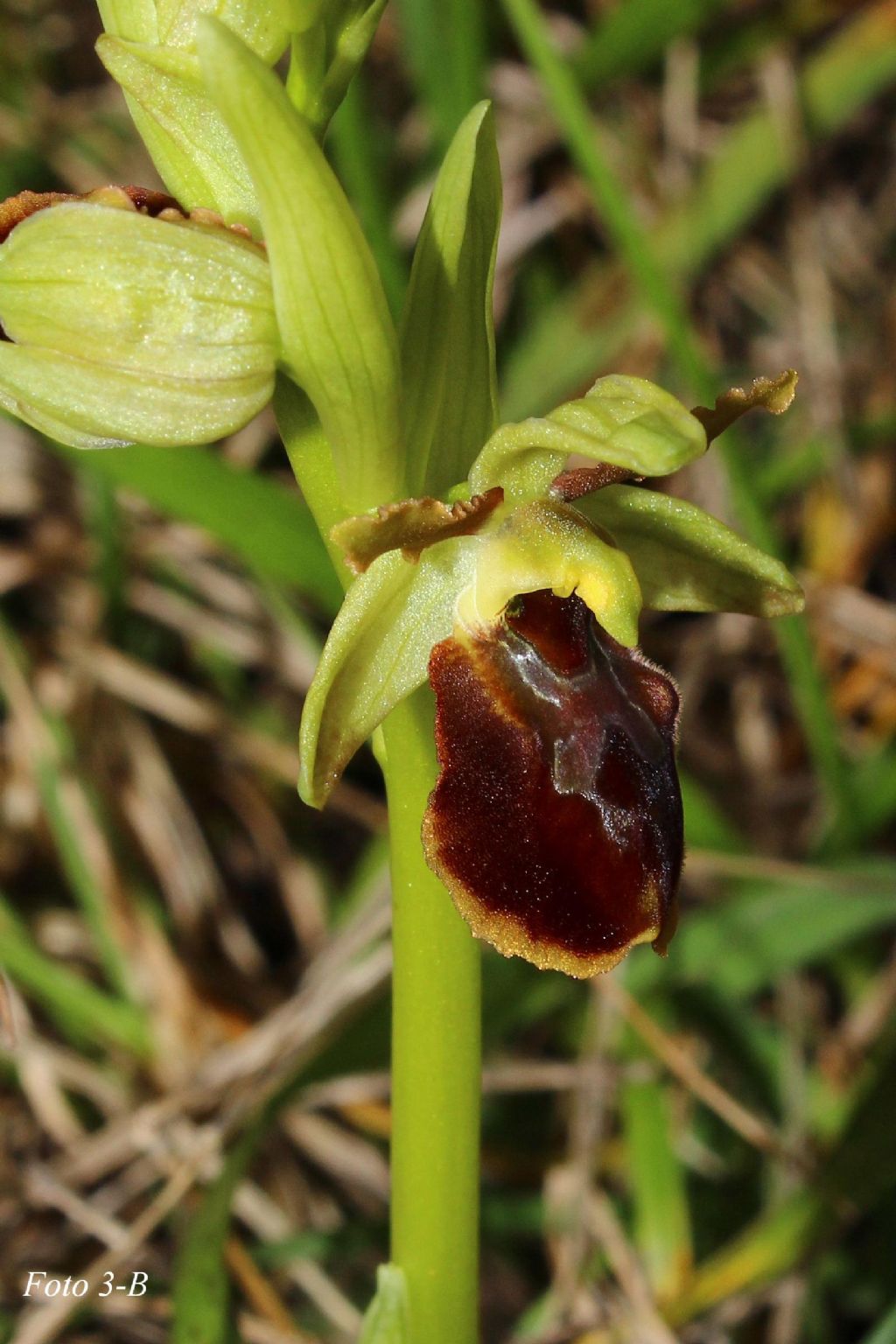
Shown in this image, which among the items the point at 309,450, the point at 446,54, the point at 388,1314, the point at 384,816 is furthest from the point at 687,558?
the point at 446,54

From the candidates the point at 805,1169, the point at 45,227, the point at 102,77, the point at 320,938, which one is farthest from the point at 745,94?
the point at 45,227

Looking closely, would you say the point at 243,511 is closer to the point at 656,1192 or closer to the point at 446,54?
the point at 656,1192

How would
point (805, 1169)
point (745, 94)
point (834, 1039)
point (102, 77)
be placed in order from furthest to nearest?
1. point (745, 94)
2. point (102, 77)
3. point (834, 1039)
4. point (805, 1169)

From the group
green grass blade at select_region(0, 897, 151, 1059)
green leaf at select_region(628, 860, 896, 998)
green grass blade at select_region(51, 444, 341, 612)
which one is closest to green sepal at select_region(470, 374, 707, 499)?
green grass blade at select_region(51, 444, 341, 612)

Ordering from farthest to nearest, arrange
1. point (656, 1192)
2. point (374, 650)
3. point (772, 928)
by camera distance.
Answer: point (772, 928) → point (656, 1192) → point (374, 650)

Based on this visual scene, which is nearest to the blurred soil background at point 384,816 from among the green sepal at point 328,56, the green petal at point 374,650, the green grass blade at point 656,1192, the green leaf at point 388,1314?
the green grass blade at point 656,1192

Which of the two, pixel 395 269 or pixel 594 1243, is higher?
pixel 395 269

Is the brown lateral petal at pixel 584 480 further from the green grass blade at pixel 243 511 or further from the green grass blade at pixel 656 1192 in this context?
the green grass blade at pixel 656 1192

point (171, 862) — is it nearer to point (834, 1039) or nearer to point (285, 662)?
point (285, 662)
